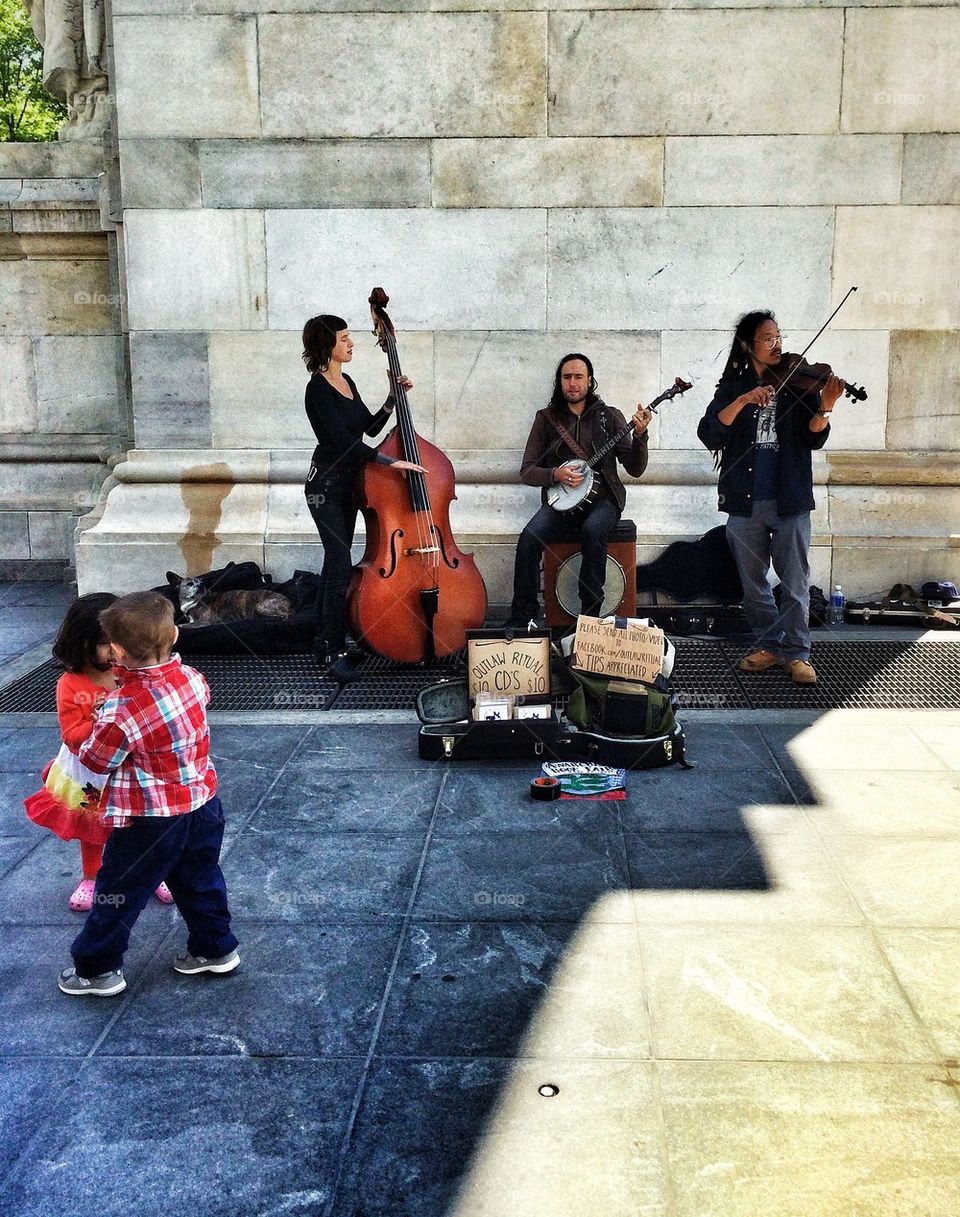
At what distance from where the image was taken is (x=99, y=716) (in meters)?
3.02

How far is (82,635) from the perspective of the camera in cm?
344

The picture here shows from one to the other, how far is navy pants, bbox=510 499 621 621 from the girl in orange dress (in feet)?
11.0

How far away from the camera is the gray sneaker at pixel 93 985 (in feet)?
10.3

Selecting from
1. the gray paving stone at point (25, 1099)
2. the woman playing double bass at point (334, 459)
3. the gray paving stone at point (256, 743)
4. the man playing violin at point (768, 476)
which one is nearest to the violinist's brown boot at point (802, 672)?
the man playing violin at point (768, 476)

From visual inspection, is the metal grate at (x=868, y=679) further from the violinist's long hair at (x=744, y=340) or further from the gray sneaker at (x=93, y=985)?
the gray sneaker at (x=93, y=985)

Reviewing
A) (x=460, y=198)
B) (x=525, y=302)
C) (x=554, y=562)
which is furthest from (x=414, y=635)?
(x=460, y=198)

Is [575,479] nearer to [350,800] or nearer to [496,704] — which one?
[496,704]

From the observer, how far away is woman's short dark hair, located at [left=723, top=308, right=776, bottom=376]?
19.7ft

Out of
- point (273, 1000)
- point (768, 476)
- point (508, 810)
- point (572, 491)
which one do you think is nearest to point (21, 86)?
point (572, 491)

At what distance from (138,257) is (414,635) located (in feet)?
10.5

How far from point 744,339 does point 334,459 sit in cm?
219

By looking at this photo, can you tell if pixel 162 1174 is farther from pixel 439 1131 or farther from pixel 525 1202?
pixel 525 1202

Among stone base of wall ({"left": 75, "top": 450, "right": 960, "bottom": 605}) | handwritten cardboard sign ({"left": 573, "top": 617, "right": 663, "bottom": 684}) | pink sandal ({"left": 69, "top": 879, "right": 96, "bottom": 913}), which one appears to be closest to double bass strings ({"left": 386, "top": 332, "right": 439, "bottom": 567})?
handwritten cardboard sign ({"left": 573, "top": 617, "right": 663, "bottom": 684})

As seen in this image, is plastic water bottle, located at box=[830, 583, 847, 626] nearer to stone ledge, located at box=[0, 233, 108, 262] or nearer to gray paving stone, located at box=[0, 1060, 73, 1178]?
gray paving stone, located at box=[0, 1060, 73, 1178]
